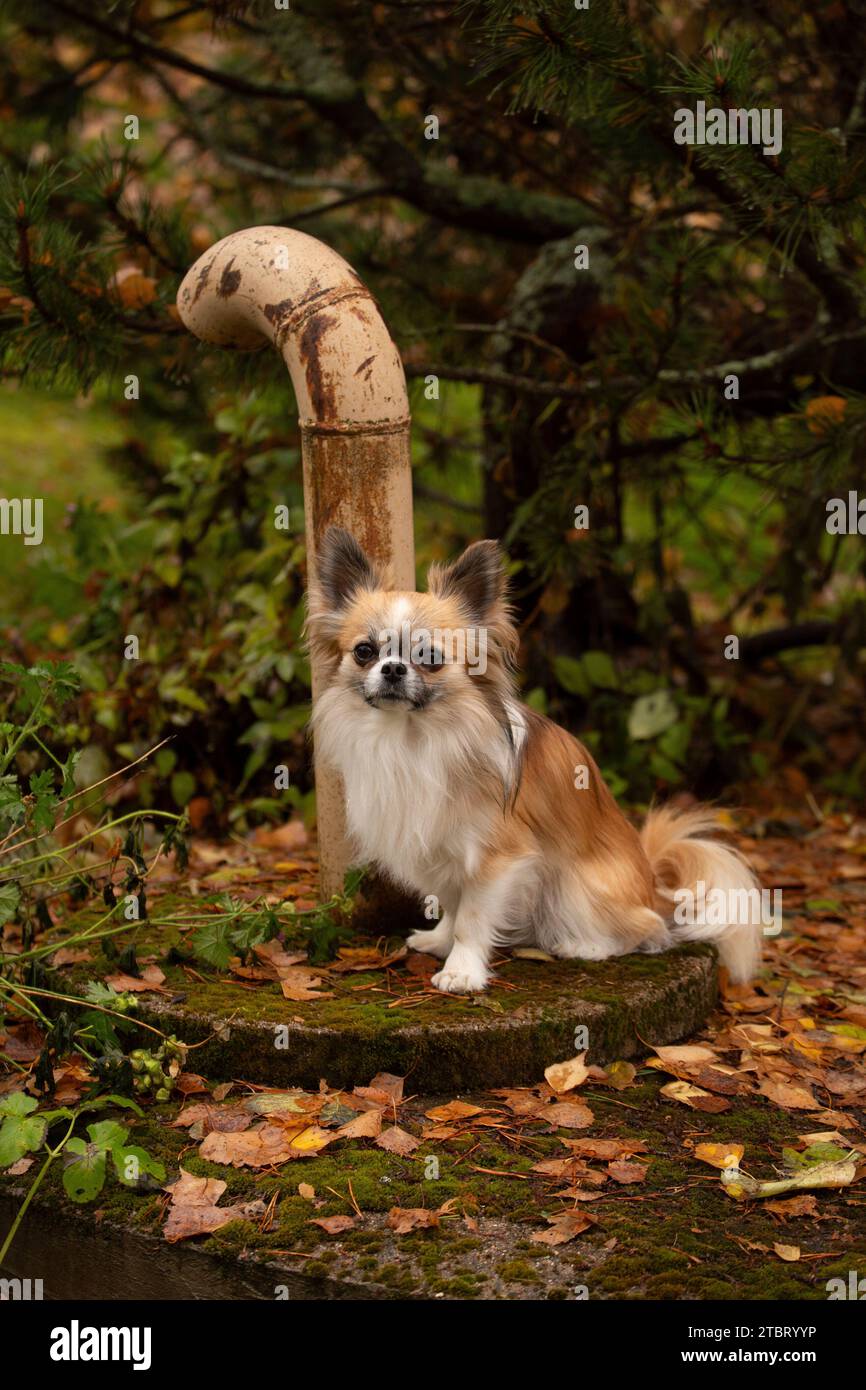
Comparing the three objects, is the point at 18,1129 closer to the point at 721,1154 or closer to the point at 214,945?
the point at 214,945

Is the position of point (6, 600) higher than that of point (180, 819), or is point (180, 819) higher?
point (6, 600)

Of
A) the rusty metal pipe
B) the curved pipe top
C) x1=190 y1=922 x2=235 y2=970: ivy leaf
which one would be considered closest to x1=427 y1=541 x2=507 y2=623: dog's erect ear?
the rusty metal pipe

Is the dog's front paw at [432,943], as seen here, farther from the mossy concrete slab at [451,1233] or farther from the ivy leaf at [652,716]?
the ivy leaf at [652,716]

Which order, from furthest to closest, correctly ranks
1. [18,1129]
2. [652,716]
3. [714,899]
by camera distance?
[652,716], [714,899], [18,1129]

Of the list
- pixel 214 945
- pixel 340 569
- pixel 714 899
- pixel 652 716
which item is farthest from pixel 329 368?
pixel 652 716

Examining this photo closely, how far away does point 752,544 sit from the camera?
10.1 m

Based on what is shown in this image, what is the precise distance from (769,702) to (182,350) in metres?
3.41

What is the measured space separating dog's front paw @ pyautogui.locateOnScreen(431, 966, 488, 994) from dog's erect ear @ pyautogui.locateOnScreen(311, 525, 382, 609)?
1064 mm

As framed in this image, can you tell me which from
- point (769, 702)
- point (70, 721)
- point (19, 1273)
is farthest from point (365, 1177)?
point (769, 702)

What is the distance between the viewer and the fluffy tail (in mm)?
4473

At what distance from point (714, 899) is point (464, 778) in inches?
40.6

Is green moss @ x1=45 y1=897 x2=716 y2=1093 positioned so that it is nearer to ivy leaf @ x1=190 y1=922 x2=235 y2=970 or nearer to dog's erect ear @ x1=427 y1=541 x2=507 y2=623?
ivy leaf @ x1=190 y1=922 x2=235 y2=970

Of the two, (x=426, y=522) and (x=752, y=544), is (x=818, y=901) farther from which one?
(x=752, y=544)

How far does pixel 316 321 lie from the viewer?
13.4ft
